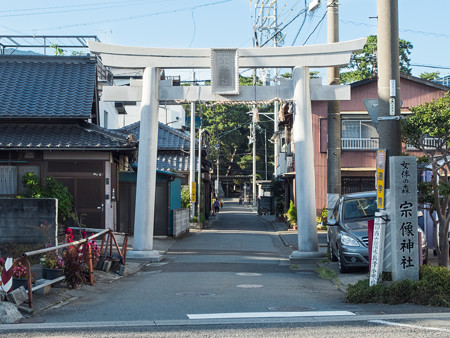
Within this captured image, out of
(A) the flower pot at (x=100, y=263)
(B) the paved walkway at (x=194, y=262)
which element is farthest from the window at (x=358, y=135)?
(A) the flower pot at (x=100, y=263)

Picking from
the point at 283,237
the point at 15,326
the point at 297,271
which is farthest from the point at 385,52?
the point at 283,237

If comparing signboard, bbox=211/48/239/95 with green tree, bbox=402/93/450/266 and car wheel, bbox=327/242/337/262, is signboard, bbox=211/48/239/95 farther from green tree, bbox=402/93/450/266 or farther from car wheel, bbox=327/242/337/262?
green tree, bbox=402/93/450/266

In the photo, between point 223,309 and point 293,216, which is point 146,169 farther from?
point 293,216

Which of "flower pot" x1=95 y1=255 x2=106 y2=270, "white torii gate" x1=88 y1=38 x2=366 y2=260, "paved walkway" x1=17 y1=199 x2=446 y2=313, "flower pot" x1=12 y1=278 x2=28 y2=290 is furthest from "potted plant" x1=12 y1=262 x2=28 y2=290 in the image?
"white torii gate" x1=88 y1=38 x2=366 y2=260

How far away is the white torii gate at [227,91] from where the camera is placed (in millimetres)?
17266

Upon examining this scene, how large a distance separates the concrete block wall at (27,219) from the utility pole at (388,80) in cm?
926

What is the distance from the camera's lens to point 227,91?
17.3 meters

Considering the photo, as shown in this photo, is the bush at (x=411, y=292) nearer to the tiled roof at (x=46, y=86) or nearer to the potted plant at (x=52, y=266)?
the potted plant at (x=52, y=266)

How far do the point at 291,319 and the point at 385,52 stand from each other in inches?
216

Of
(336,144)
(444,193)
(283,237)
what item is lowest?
(283,237)

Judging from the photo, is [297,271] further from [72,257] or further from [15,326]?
[15,326]

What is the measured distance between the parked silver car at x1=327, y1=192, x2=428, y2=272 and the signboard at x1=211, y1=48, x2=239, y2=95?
4.63 m

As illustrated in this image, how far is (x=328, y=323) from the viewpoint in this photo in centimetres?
802

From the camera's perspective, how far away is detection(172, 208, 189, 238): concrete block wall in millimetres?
26016
